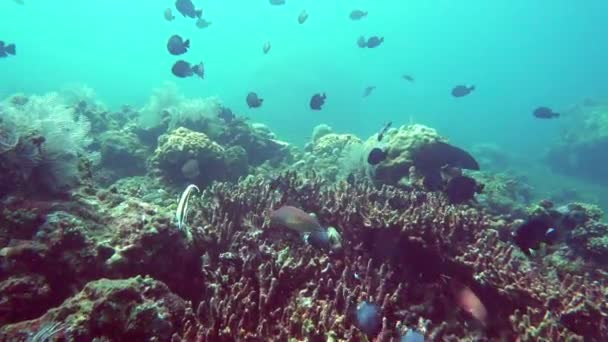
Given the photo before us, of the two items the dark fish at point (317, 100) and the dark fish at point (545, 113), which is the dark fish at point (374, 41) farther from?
the dark fish at point (545, 113)

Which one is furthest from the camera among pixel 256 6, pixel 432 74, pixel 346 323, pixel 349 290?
pixel 432 74

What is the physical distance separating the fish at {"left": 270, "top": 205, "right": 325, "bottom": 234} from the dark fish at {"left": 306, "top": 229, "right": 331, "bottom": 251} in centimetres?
4

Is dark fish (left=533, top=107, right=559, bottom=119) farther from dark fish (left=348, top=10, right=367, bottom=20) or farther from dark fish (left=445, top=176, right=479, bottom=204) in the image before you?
dark fish (left=348, top=10, right=367, bottom=20)

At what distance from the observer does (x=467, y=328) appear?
423 cm

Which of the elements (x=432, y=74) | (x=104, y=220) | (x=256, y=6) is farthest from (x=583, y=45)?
(x=104, y=220)

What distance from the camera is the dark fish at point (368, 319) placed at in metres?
3.56

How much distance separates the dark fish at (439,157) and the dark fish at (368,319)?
19.2 ft

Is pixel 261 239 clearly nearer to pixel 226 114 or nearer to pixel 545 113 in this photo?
pixel 226 114

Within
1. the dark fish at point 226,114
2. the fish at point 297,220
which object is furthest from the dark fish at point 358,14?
the fish at point 297,220

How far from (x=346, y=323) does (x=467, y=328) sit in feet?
4.88

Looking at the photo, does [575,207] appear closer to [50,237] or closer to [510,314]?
[510,314]

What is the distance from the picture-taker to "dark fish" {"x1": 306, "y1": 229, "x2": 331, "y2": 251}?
15.5 ft

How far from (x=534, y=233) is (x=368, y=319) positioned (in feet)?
7.01

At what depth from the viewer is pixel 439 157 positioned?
30.1 feet
